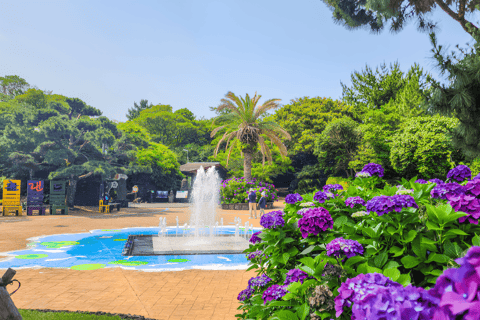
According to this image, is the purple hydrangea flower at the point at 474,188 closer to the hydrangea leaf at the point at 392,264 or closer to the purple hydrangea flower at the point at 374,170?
the hydrangea leaf at the point at 392,264

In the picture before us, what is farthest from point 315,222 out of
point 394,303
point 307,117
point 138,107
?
point 138,107

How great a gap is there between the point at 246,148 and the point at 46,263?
1685cm

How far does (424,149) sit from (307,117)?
1633 cm

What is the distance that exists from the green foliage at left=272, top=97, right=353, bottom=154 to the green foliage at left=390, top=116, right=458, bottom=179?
11613 mm

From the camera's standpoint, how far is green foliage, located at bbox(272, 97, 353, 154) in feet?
106

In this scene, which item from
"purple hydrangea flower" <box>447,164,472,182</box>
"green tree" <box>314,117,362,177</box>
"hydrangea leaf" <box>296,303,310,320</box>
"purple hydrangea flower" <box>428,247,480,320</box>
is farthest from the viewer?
"green tree" <box>314,117,362,177</box>

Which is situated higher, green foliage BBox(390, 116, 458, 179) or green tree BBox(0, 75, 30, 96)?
green tree BBox(0, 75, 30, 96)

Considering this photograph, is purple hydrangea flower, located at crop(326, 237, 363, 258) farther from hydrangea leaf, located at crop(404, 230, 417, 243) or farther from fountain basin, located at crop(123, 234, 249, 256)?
fountain basin, located at crop(123, 234, 249, 256)

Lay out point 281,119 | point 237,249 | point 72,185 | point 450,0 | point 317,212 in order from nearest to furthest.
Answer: point 317,212 → point 237,249 → point 450,0 → point 72,185 → point 281,119

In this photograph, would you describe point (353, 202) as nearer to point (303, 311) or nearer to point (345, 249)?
point (345, 249)

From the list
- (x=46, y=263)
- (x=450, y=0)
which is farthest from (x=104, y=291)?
(x=450, y=0)

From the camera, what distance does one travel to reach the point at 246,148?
23.3 metres

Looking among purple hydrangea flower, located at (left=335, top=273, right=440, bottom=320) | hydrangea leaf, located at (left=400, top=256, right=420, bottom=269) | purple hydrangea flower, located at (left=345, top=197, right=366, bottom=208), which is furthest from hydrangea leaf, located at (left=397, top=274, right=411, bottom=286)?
purple hydrangea flower, located at (left=345, top=197, right=366, bottom=208)

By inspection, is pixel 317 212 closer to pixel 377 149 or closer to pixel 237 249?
pixel 237 249
